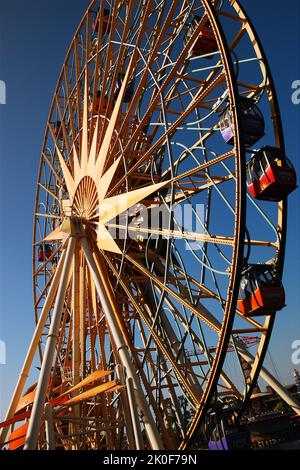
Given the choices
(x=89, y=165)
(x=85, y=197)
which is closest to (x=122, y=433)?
(x=85, y=197)

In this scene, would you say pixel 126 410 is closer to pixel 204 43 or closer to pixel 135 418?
pixel 135 418

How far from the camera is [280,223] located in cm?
798

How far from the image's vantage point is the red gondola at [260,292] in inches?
280

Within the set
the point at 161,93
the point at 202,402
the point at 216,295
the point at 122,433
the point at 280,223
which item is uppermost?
the point at 161,93

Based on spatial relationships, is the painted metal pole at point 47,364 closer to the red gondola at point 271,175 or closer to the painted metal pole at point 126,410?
the painted metal pole at point 126,410

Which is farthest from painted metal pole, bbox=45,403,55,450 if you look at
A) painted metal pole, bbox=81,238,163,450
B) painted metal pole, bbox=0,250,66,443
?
painted metal pole, bbox=0,250,66,443

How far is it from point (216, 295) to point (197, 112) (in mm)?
4563

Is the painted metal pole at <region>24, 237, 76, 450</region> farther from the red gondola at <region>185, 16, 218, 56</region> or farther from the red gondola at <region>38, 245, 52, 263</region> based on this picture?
the red gondola at <region>38, 245, 52, 263</region>

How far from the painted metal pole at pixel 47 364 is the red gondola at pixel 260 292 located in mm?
3829

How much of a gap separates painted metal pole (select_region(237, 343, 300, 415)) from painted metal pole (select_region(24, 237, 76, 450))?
3.98m

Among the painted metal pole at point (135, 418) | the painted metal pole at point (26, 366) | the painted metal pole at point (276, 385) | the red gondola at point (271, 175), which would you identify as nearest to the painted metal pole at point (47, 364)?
the painted metal pole at point (26, 366)

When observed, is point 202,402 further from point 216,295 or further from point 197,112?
point 197,112

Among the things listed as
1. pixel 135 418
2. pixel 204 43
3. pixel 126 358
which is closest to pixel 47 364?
pixel 126 358
